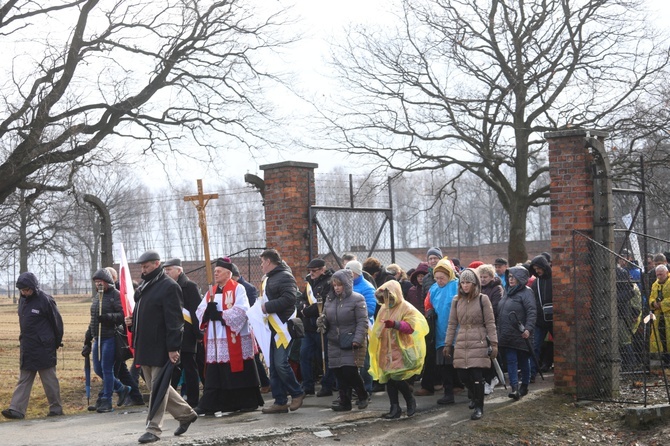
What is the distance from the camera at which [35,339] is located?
11297 millimetres

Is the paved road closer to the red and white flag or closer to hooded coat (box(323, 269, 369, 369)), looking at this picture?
hooded coat (box(323, 269, 369, 369))

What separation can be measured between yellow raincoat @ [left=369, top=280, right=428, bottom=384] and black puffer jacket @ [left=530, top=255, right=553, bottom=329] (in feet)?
10.2

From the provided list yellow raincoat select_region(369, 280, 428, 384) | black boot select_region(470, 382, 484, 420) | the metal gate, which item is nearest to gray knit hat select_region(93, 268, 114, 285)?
the metal gate

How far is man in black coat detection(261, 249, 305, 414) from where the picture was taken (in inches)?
411

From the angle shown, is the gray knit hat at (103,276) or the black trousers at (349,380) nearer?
the black trousers at (349,380)

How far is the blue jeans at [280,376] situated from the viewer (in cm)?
1056

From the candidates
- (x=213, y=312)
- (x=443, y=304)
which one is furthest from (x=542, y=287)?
(x=213, y=312)

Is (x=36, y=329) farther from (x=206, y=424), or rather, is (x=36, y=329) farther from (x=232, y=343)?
(x=206, y=424)

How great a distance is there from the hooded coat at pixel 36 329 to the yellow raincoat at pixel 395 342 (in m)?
4.08

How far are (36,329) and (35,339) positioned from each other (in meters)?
0.13

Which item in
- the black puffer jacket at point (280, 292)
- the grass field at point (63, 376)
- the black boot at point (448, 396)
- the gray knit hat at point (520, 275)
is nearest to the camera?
the black puffer jacket at point (280, 292)

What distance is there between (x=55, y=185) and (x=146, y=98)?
120 inches

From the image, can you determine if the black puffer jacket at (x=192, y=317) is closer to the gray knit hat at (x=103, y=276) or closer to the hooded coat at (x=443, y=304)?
the gray knit hat at (x=103, y=276)

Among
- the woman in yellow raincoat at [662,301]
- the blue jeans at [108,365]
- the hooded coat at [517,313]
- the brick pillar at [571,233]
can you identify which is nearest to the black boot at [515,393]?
the hooded coat at [517,313]
